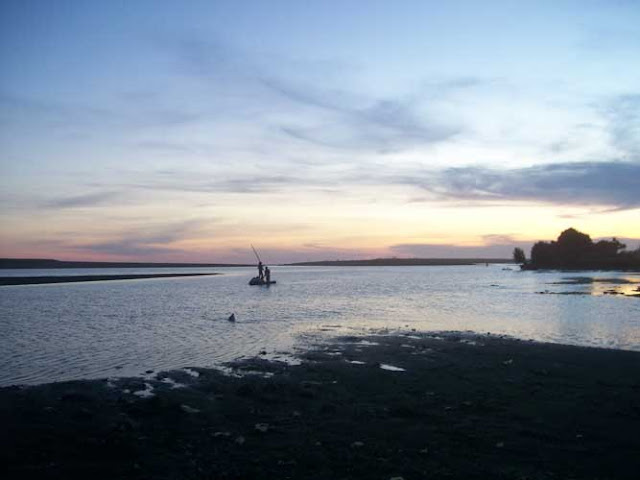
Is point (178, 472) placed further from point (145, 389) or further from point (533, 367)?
A: point (533, 367)

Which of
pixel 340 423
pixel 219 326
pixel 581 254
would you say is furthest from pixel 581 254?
pixel 340 423

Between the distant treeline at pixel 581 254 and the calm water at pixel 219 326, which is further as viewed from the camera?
the distant treeline at pixel 581 254

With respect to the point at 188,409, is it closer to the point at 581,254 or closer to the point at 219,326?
the point at 219,326

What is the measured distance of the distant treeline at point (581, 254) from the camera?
472 ft

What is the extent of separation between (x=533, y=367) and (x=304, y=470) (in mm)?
11625

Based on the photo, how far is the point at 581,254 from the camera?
156 metres

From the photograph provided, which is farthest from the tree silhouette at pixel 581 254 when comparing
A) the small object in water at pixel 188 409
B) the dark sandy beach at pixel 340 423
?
the small object in water at pixel 188 409

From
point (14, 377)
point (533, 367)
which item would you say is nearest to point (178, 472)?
point (14, 377)

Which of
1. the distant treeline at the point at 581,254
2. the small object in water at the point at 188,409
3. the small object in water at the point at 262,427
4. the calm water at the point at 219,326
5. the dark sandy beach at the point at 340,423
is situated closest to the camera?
the dark sandy beach at the point at 340,423

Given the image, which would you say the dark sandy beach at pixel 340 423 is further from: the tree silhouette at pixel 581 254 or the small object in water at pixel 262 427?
the tree silhouette at pixel 581 254

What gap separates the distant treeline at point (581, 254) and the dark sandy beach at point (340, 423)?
14404 cm

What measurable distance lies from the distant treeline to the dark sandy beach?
144m

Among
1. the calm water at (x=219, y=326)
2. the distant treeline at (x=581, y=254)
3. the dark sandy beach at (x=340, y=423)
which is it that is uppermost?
the distant treeline at (x=581, y=254)

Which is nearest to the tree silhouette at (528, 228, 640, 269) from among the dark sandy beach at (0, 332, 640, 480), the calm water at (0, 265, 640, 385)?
the calm water at (0, 265, 640, 385)
